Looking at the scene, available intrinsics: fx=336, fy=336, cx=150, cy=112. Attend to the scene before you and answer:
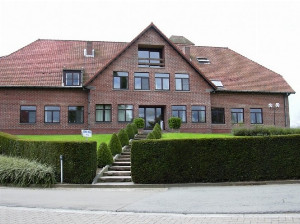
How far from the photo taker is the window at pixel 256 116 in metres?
33.4

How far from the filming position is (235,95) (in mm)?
33125

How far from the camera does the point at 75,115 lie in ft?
99.7

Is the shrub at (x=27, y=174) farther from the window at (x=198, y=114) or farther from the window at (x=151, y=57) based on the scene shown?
the window at (x=198, y=114)

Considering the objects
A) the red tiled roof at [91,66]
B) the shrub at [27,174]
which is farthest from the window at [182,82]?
the shrub at [27,174]

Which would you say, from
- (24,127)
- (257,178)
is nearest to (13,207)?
(257,178)

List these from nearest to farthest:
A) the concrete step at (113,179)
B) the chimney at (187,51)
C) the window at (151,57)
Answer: the concrete step at (113,179), the window at (151,57), the chimney at (187,51)

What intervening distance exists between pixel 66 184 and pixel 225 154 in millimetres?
6485

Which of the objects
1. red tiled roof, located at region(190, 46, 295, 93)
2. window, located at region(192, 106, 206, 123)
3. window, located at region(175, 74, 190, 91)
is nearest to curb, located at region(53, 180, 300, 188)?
window, located at region(192, 106, 206, 123)

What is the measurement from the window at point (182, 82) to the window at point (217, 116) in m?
3.62

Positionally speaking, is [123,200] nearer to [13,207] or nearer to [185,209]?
[185,209]

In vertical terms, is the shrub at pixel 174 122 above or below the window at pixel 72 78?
below

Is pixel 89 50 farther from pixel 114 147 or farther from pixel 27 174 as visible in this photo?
pixel 27 174

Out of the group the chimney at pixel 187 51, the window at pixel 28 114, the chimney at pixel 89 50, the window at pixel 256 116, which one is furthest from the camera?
the chimney at pixel 187 51

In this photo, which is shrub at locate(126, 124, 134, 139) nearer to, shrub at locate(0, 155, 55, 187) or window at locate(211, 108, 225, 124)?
shrub at locate(0, 155, 55, 187)
